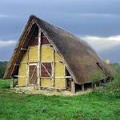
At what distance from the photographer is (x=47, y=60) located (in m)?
26.7

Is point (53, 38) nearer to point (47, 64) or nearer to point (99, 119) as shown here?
point (47, 64)

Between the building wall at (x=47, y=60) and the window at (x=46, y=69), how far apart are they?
306mm

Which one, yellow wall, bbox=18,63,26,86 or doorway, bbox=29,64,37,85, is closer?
doorway, bbox=29,64,37,85

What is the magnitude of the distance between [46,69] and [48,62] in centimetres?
56

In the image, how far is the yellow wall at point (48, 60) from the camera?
2573 cm

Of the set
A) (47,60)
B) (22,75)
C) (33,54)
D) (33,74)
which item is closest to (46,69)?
(47,60)

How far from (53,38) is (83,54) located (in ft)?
14.1

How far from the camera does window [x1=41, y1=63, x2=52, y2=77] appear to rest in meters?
26.5

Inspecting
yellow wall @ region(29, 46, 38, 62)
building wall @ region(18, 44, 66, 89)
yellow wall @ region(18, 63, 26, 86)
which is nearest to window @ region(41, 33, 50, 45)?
building wall @ region(18, 44, 66, 89)

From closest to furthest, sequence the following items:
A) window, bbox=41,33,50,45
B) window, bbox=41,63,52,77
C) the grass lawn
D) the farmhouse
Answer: the grass lawn → the farmhouse → window, bbox=41,63,52,77 → window, bbox=41,33,50,45

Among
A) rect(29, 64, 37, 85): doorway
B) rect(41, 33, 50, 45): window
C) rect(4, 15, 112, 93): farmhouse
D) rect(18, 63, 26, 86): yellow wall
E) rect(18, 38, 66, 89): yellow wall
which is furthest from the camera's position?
rect(18, 63, 26, 86): yellow wall

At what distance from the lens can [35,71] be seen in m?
27.5

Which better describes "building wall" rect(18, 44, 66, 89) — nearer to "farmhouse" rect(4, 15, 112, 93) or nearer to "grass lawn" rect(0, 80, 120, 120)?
"farmhouse" rect(4, 15, 112, 93)

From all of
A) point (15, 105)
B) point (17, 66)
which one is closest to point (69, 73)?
point (17, 66)
